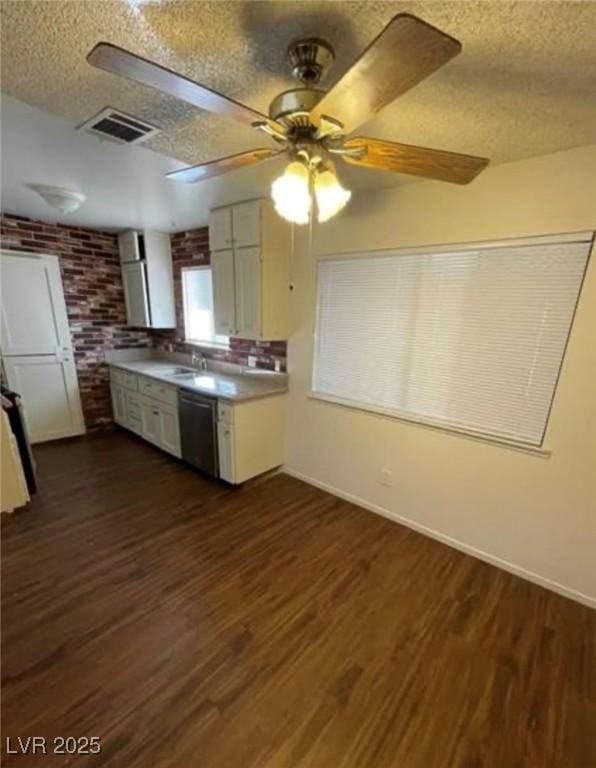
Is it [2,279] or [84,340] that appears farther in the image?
[84,340]

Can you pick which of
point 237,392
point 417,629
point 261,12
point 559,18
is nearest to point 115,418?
point 237,392

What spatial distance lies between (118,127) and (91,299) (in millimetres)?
3128

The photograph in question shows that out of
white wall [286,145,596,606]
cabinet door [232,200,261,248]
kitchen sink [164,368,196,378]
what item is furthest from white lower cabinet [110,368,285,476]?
cabinet door [232,200,261,248]

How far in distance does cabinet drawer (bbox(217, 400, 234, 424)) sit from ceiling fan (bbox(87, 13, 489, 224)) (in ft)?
6.05

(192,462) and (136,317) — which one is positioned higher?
(136,317)

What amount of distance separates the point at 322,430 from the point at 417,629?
1.63 metres

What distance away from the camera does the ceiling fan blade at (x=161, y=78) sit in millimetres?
798

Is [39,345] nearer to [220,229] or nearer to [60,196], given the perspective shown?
[60,196]

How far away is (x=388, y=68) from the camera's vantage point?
0.84 meters

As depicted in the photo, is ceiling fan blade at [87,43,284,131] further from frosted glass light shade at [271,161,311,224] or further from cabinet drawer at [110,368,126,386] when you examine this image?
cabinet drawer at [110,368,126,386]

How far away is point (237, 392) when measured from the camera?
3.09m

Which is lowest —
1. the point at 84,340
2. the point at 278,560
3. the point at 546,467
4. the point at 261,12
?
the point at 278,560

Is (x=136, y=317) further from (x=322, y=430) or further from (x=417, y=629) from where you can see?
(x=417, y=629)

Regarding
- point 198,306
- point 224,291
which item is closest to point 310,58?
point 224,291
